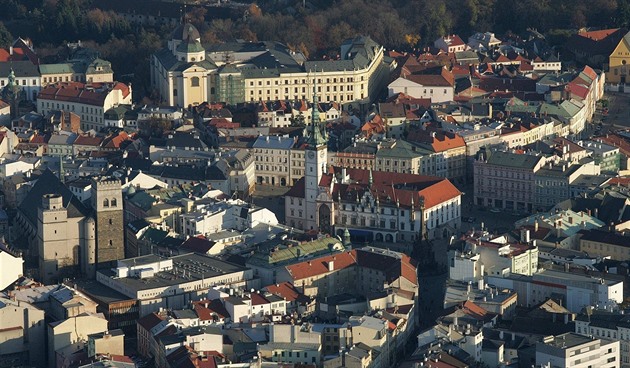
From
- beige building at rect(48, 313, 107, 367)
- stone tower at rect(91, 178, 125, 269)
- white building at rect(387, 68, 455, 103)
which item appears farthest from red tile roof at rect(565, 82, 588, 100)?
beige building at rect(48, 313, 107, 367)

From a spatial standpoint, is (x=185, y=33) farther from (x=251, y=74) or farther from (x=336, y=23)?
(x=336, y=23)

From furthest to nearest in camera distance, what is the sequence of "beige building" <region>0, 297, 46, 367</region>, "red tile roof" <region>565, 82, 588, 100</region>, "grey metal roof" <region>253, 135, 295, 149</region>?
"red tile roof" <region>565, 82, 588, 100</region>, "grey metal roof" <region>253, 135, 295, 149</region>, "beige building" <region>0, 297, 46, 367</region>

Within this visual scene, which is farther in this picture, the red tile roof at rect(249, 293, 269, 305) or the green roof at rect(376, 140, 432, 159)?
the green roof at rect(376, 140, 432, 159)

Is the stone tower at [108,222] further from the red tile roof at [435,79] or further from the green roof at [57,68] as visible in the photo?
the green roof at [57,68]

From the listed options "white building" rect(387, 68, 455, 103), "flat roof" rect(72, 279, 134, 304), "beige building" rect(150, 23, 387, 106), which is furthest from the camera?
"beige building" rect(150, 23, 387, 106)

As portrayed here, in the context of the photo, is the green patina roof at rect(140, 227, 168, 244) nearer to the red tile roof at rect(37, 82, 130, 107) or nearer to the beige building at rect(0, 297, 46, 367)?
the beige building at rect(0, 297, 46, 367)

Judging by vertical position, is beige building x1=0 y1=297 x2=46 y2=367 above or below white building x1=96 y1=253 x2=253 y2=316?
below

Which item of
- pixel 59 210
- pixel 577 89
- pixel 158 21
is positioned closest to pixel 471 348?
pixel 59 210

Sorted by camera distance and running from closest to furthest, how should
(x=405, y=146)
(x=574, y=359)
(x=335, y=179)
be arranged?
1. (x=574, y=359)
2. (x=335, y=179)
3. (x=405, y=146)

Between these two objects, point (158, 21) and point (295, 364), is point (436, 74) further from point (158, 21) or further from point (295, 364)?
point (295, 364)
